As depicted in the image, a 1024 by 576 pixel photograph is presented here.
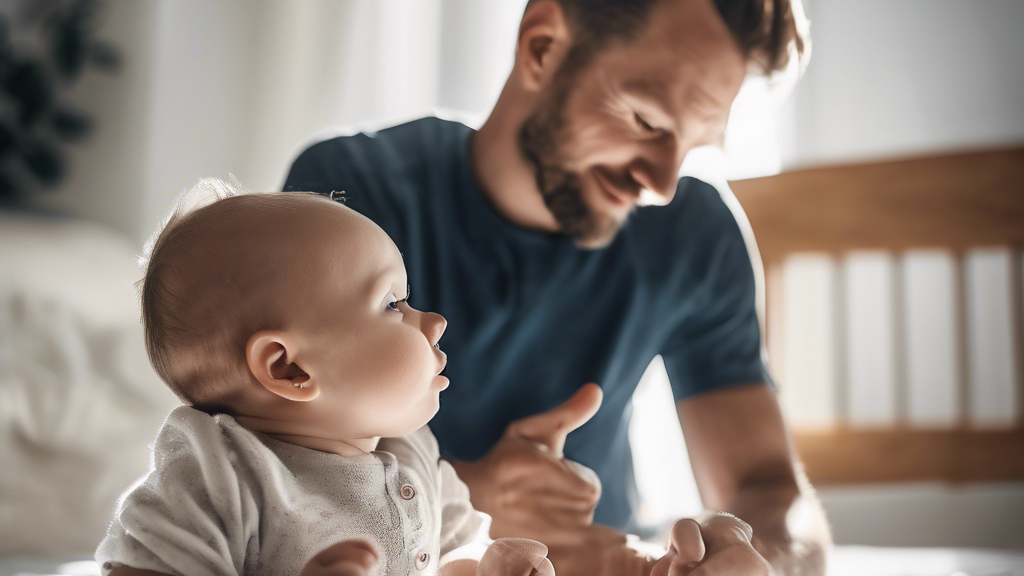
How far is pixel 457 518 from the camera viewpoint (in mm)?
550

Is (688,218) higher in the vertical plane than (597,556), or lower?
higher

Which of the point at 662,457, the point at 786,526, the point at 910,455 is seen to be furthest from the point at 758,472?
the point at 910,455

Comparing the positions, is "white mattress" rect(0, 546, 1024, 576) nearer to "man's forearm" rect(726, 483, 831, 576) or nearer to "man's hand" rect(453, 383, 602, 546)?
"man's forearm" rect(726, 483, 831, 576)

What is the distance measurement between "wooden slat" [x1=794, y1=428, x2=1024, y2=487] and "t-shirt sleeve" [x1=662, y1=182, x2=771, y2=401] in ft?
2.16

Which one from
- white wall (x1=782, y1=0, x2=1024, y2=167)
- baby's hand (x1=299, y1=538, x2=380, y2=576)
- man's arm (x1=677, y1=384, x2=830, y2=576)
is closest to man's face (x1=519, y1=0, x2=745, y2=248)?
man's arm (x1=677, y1=384, x2=830, y2=576)

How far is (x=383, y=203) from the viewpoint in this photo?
31.0 inches

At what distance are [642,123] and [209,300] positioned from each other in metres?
0.47

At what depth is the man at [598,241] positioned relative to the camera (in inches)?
29.5

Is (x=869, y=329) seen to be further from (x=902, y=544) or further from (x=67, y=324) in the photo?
(x=67, y=324)

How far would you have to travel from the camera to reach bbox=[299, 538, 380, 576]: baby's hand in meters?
0.36

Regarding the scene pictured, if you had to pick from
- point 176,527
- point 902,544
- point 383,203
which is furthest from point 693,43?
point 902,544

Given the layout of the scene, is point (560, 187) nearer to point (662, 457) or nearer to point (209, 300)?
point (209, 300)

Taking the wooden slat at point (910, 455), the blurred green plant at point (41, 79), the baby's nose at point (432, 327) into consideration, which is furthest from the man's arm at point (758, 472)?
the blurred green plant at point (41, 79)

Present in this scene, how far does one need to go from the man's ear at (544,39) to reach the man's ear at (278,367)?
487 mm
